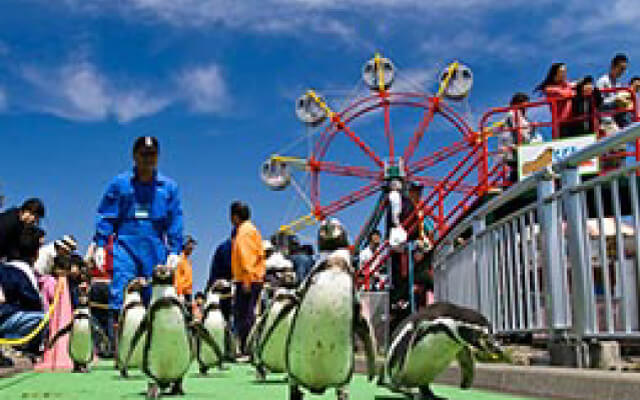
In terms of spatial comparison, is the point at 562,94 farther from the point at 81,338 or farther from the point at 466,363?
the point at 466,363

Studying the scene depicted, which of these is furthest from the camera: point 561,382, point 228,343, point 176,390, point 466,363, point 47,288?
point 47,288

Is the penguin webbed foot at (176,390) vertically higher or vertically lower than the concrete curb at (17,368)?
higher

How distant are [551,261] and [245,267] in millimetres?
4176

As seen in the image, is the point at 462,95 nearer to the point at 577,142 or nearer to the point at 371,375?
the point at 577,142

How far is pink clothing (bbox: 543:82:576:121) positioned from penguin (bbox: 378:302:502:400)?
6588mm

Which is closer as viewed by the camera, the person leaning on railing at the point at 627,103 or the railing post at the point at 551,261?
the railing post at the point at 551,261

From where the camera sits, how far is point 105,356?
948 centimetres

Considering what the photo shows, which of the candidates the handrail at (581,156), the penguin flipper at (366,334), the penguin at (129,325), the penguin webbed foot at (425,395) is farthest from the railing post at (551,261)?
the penguin at (129,325)

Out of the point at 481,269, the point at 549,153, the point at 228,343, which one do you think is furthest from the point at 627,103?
the point at 228,343

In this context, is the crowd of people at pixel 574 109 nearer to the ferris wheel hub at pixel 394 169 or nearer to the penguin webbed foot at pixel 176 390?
the penguin webbed foot at pixel 176 390

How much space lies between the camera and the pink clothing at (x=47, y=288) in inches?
310

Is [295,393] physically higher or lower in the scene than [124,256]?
lower

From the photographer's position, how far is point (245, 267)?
8.06m

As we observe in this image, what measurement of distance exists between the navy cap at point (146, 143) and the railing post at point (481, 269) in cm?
279
